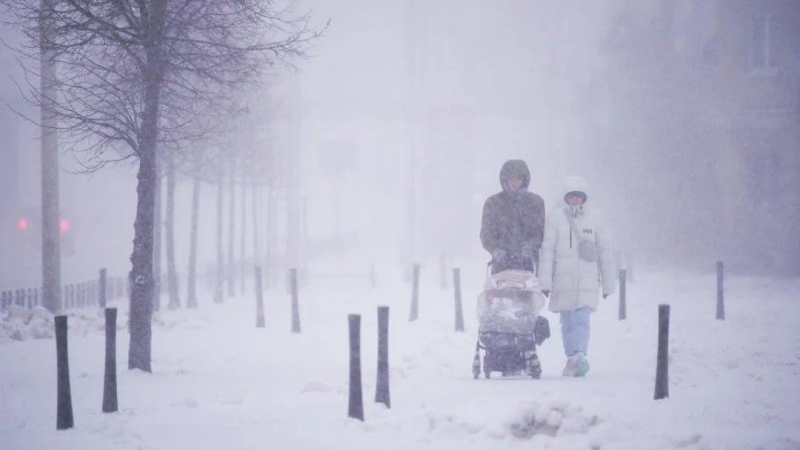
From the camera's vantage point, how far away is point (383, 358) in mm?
6766

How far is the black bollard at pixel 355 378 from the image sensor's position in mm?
6316

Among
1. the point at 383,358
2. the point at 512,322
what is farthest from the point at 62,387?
the point at 512,322

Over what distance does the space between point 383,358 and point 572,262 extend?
10.3ft

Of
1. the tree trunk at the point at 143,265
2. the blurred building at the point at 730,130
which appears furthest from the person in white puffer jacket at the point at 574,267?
the blurred building at the point at 730,130

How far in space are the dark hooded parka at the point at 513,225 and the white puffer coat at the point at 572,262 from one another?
36cm

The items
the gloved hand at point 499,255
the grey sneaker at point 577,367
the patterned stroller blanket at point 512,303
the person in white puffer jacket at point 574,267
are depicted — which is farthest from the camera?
the person in white puffer jacket at point 574,267

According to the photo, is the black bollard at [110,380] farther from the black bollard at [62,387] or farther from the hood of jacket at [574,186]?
the hood of jacket at [574,186]

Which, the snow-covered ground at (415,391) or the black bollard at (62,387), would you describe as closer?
the snow-covered ground at (415,391)

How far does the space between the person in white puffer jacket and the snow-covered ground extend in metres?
0.68

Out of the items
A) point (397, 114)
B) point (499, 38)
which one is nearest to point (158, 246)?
point (499, 38)

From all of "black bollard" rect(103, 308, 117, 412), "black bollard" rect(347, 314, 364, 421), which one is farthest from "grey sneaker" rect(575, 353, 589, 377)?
"black bollard" rect(103, 308, 117, 412)

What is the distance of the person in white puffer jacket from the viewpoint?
871 centimetres

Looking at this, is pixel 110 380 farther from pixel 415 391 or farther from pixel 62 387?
pixel 415 391

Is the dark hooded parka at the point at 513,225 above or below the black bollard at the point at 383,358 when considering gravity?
above
